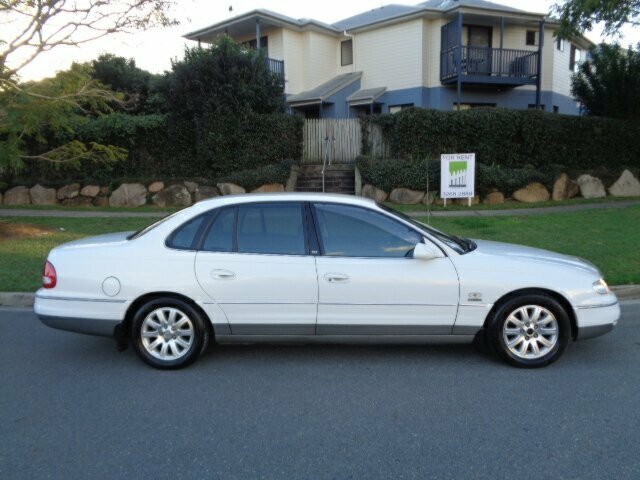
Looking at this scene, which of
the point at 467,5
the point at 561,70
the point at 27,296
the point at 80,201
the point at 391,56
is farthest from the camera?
the point at 561,70

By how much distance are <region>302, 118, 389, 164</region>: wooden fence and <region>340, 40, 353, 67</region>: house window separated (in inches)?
339

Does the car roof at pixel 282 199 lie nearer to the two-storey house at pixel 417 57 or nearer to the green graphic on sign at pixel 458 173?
the green graphic on sign at pixel 458 173

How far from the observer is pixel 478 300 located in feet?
14.7

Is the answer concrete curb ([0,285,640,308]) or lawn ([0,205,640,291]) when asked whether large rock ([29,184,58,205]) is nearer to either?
lawn ([0,205,640,291])

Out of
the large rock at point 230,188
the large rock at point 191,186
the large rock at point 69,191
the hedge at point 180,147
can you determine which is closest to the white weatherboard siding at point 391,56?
the hedge at point 180,147

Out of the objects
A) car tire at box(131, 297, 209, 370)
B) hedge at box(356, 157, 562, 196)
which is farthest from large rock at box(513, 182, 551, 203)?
car tire at box(131, 297, 209, 370)

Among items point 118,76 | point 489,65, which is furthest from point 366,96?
point 118,76

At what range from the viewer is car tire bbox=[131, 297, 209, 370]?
4559mm

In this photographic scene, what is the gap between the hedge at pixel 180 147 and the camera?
16.0 metres

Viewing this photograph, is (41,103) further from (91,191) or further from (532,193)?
(532,193)

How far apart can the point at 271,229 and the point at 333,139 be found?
44.9ft

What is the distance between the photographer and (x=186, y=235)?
4711 millimetres

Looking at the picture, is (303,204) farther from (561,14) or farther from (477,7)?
(477,7)

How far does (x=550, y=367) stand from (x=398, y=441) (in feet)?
6.32
